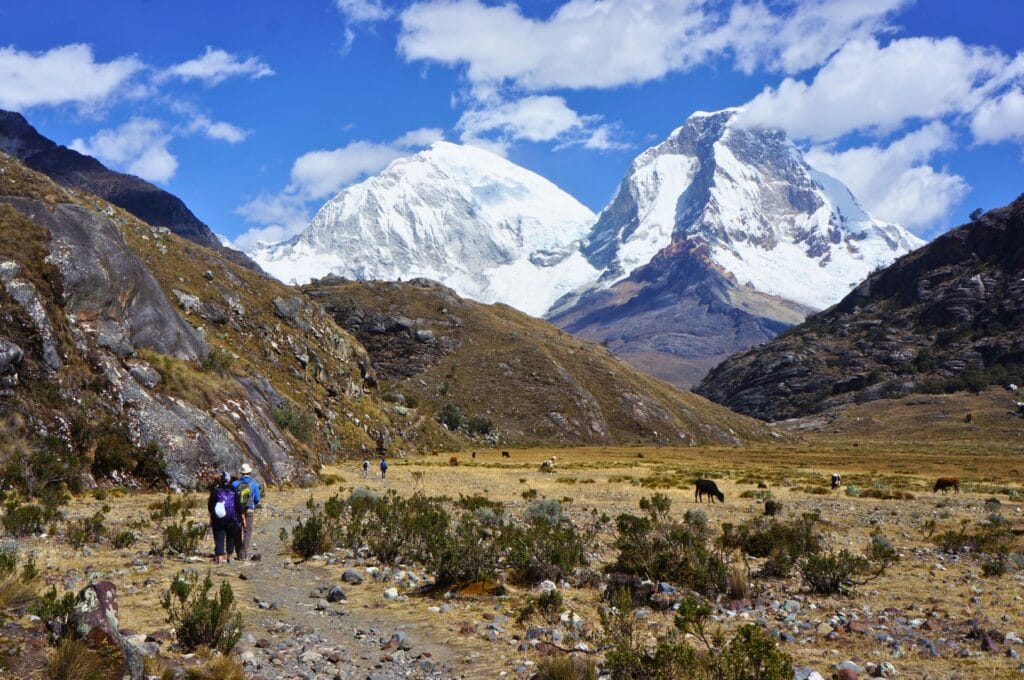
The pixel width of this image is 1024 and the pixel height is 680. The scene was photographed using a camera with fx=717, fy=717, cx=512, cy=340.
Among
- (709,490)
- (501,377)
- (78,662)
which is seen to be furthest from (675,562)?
(501,377)

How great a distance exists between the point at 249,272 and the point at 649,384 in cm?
10679

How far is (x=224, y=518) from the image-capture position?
17422 millimetres

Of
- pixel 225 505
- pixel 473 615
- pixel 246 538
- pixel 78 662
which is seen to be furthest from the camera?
pixel 246 538

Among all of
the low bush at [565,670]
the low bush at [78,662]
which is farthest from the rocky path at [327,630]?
the low bush at [78,662]

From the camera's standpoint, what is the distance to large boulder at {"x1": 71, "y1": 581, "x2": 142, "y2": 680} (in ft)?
28.0

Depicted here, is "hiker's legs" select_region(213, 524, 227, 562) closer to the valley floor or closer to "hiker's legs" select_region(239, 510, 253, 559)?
the valley floor

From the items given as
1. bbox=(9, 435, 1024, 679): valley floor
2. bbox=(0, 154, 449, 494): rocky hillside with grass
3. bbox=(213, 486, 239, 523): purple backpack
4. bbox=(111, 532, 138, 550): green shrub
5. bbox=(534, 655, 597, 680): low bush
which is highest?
bbox=(0, 154, 449, 494): rocky hillside with grass

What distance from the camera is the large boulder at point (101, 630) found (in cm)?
854

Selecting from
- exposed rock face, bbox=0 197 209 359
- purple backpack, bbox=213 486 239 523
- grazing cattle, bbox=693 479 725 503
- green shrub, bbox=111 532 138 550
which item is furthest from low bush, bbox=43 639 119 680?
grazing cattle, bbox=693 479 725 503

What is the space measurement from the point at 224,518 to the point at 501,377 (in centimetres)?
12384

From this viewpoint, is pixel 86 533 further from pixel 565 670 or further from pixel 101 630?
pixel 565 670

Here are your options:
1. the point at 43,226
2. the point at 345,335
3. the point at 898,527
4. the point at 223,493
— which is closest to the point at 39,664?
the point at 223,493

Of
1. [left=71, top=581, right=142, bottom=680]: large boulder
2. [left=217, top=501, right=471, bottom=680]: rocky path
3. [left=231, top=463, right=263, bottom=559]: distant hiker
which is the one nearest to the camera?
[left=71, top=581, right=142, bottom=680]: large boulder

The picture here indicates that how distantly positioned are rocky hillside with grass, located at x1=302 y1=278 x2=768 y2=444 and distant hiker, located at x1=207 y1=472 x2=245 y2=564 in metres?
94.9
